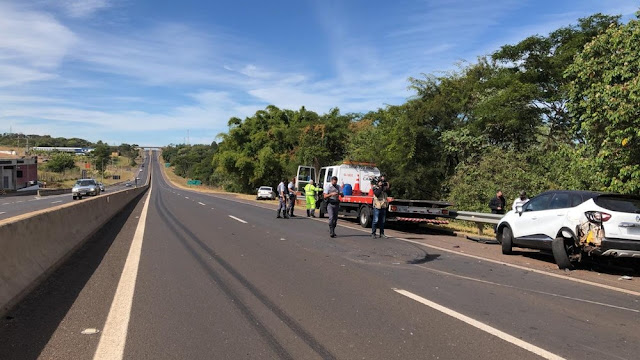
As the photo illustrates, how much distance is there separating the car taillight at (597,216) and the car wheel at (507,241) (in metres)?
2.42

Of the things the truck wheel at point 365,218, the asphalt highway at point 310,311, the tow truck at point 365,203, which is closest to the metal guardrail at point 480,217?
the tow truck at point 365,203

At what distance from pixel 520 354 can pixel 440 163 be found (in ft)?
83.8

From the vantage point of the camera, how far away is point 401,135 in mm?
29438

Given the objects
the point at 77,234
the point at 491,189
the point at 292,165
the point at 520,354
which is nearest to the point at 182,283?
the point at 520,354

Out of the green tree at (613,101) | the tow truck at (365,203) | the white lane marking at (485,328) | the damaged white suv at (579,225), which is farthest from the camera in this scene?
the tow truck at (365,203)

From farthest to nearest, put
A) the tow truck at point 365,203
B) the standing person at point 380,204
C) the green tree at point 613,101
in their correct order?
the tow truck at point 365,203 → the standing person at point 380,204 → the green tree at point 613,101

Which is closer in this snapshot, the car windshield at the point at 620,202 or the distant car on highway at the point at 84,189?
the car windshield at the point at 620,202

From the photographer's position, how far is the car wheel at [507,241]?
11.2 meters

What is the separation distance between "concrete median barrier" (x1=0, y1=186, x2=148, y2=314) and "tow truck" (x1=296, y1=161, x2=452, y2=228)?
30.2 ft

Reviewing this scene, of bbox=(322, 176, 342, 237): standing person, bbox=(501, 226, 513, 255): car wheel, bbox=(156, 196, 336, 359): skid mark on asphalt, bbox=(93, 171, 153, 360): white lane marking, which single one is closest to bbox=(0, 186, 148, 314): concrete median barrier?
bbox=(93, 171, 153, 360): white lane marking

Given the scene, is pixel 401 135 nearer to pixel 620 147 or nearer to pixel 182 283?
pixel 620 147

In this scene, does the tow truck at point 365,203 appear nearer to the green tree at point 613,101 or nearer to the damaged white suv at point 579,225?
the damaged white suv at point 579,225

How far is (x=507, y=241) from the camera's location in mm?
11211

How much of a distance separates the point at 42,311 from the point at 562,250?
29.2 ft
